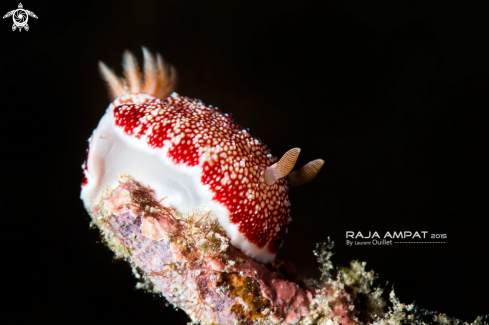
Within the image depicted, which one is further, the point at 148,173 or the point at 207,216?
the point at 148,173

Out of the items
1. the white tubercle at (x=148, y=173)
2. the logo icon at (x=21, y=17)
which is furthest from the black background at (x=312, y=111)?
the white tubercle at (x=148, y=173)

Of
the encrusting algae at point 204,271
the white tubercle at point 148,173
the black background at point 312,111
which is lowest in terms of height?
the encrusting algae at point 204,271

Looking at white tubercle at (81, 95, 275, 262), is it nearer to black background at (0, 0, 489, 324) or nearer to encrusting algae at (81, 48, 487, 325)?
encrusting algae at (81, 48, 487, 325)

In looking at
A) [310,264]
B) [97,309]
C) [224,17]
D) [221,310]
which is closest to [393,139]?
[310,264]

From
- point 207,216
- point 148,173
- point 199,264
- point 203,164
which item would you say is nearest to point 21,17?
point 148,173

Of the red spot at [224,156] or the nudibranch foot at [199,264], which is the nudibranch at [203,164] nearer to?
the red spot at [224,156]

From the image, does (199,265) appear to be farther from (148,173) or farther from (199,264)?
(148,173)

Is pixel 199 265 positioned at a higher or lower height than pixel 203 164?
lower

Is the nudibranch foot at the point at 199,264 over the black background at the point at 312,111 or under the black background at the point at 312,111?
under
